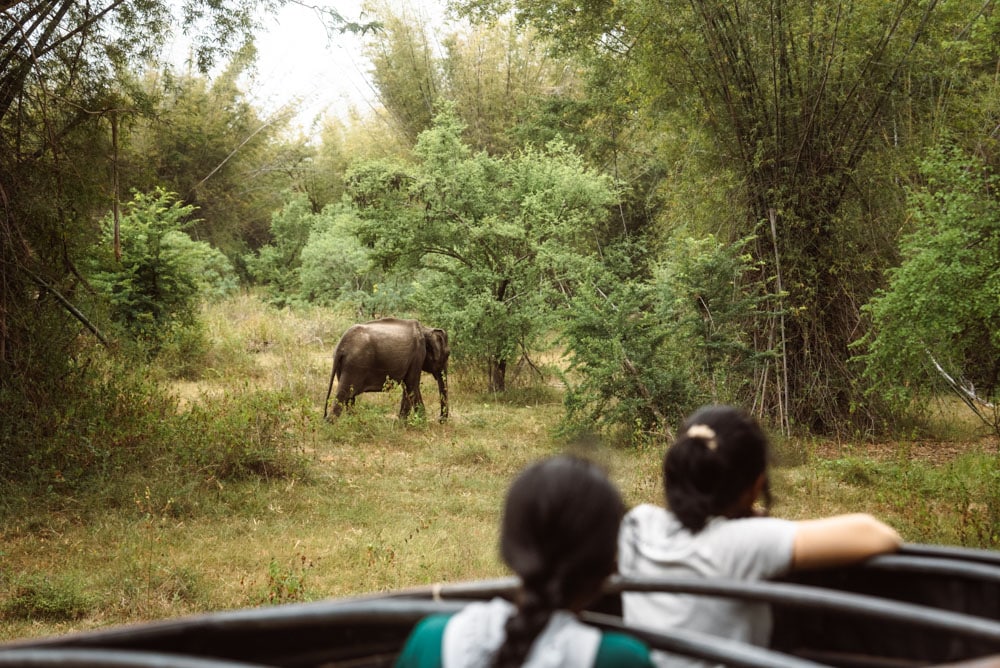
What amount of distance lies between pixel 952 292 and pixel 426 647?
6.53m

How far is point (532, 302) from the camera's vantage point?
1439cm

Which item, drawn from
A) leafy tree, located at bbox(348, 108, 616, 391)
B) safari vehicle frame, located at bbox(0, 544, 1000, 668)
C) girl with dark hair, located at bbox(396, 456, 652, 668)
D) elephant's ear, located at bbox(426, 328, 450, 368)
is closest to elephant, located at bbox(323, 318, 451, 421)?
elephant's ear, located at bbox(426, 328, 450, 368)

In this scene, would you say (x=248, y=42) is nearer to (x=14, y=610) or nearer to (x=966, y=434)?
(x=14, y=610)

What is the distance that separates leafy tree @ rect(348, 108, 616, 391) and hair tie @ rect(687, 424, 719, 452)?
11790mm

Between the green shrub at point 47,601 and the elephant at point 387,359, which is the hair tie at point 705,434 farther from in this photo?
the elephant at point 387,359

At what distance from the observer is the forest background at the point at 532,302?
276 inches

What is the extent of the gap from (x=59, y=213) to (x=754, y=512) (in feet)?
23.9

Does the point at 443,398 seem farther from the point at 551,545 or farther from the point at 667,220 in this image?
the point at 551,545

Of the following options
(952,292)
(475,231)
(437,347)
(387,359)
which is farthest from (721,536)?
(475,231)

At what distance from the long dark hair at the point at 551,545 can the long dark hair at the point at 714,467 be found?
639mm

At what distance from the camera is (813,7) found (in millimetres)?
10062

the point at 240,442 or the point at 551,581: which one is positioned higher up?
the point at 551,581

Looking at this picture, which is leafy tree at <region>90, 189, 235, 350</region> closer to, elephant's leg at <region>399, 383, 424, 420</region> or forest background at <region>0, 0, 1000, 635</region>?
forest background at <region>0, 0, 1000, 635</region>

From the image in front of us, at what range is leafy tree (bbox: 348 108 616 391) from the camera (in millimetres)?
14320
